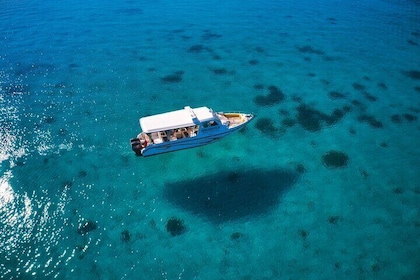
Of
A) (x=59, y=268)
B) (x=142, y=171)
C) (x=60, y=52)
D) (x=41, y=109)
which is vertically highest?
(x=60, y=52)

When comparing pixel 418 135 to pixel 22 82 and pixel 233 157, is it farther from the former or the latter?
pixel 22 82

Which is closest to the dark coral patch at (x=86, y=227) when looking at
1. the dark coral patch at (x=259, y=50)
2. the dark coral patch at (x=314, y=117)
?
the dark coral patch at (x=314, y=117)

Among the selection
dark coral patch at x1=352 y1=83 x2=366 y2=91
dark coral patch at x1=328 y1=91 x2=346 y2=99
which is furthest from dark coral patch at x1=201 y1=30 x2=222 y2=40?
dark coral patch at x1=352 y1=83 x2=366 y2=91

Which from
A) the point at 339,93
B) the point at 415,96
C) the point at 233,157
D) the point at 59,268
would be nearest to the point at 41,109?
the point at 59,268

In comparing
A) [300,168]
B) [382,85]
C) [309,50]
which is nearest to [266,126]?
[300,168]

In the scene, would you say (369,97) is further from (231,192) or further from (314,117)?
(231,192)
